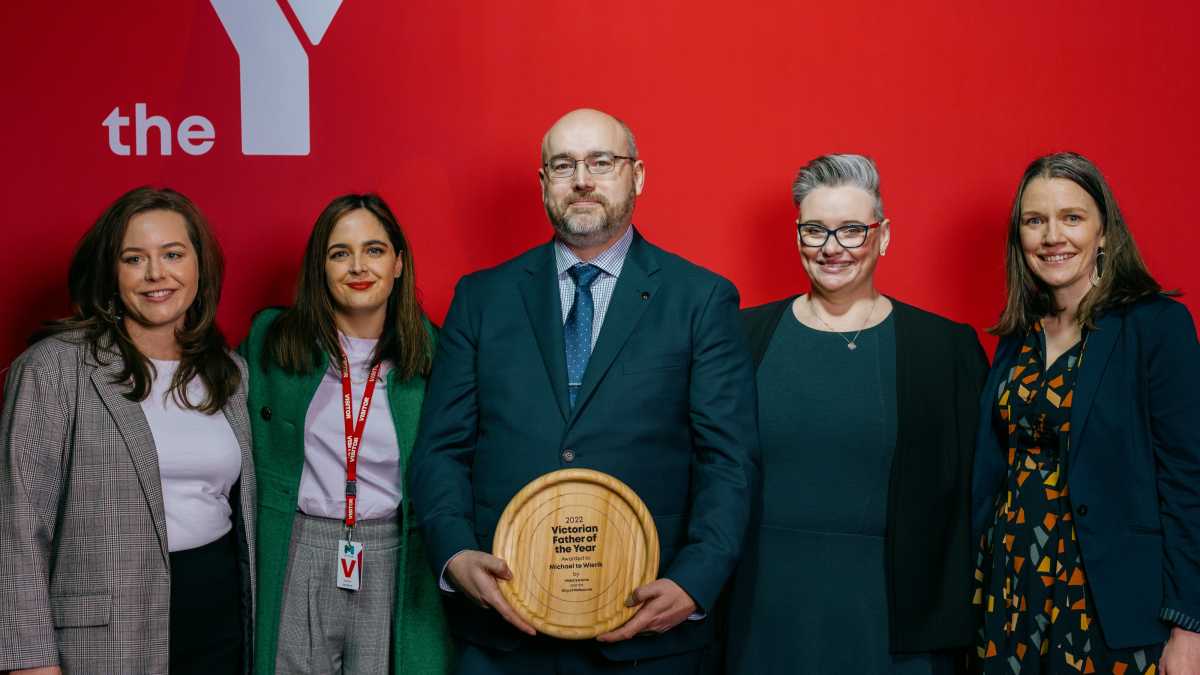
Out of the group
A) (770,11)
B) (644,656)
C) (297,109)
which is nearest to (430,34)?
(297,109)

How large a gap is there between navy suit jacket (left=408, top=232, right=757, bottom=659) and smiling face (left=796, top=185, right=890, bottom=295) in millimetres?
345

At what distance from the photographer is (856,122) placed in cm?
351

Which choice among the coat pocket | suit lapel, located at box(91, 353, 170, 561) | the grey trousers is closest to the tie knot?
the grey trousers

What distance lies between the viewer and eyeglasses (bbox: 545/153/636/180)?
2604 mm

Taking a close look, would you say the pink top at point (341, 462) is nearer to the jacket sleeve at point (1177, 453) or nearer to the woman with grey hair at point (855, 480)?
the woman with grey hair at point (855, 480)

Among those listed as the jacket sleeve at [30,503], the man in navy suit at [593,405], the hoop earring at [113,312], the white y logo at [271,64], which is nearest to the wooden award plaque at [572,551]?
the man in navy suit at [593,405]

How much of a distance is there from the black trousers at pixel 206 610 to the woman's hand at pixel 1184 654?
2.34 meters

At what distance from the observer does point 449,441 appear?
2.54m

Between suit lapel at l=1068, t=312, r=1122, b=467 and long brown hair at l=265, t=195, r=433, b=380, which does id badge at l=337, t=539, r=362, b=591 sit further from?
suit lapel at l=1068, t=312, r=1122, b=467

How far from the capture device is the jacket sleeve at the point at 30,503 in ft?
7.74

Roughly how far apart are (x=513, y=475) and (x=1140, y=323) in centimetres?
163

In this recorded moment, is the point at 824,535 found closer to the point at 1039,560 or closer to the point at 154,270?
the point at 1039,560

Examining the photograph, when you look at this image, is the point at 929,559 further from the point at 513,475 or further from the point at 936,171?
the point at 936,171

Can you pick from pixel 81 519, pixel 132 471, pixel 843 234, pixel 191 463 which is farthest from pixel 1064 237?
pixel 81 519
